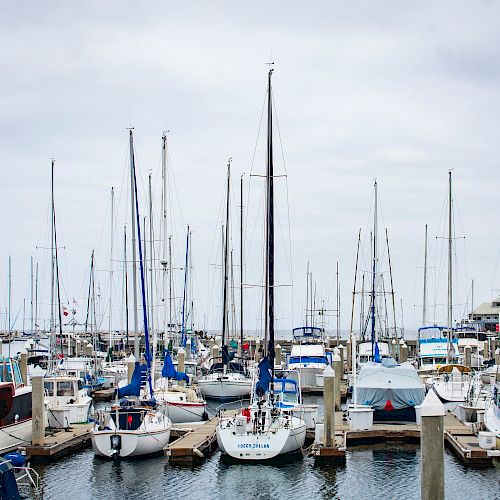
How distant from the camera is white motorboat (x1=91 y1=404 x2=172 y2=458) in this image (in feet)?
99.6

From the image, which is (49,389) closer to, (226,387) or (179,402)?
(179,402)

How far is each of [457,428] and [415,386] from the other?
243cm

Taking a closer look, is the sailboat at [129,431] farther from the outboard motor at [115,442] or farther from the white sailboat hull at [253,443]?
the white sailboat hull at [253,443]

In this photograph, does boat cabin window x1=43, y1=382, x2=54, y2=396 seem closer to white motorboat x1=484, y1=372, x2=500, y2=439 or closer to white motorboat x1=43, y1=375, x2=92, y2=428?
white motorboat x1=43, y1=375, x2=92, y2=428

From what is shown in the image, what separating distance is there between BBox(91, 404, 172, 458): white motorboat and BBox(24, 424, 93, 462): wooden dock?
1.64 m

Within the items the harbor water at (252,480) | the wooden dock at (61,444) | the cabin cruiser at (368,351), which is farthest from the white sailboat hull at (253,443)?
the cabin cruiser at (368,351)

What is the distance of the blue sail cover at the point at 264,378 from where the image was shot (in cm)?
3120

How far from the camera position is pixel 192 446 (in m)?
30.8

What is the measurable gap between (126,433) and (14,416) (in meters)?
4.76

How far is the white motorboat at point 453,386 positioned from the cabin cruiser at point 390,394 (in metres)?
5.73

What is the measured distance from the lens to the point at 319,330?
74562 mm

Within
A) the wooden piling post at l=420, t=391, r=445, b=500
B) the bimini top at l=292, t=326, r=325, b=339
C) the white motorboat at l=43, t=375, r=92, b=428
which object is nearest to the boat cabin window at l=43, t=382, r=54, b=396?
the white motorboat at l=43, t=375, r=92, b=428

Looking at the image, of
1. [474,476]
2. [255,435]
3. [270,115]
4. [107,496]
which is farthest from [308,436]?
[270,115]

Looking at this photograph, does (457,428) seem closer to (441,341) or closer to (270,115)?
(270,115)
